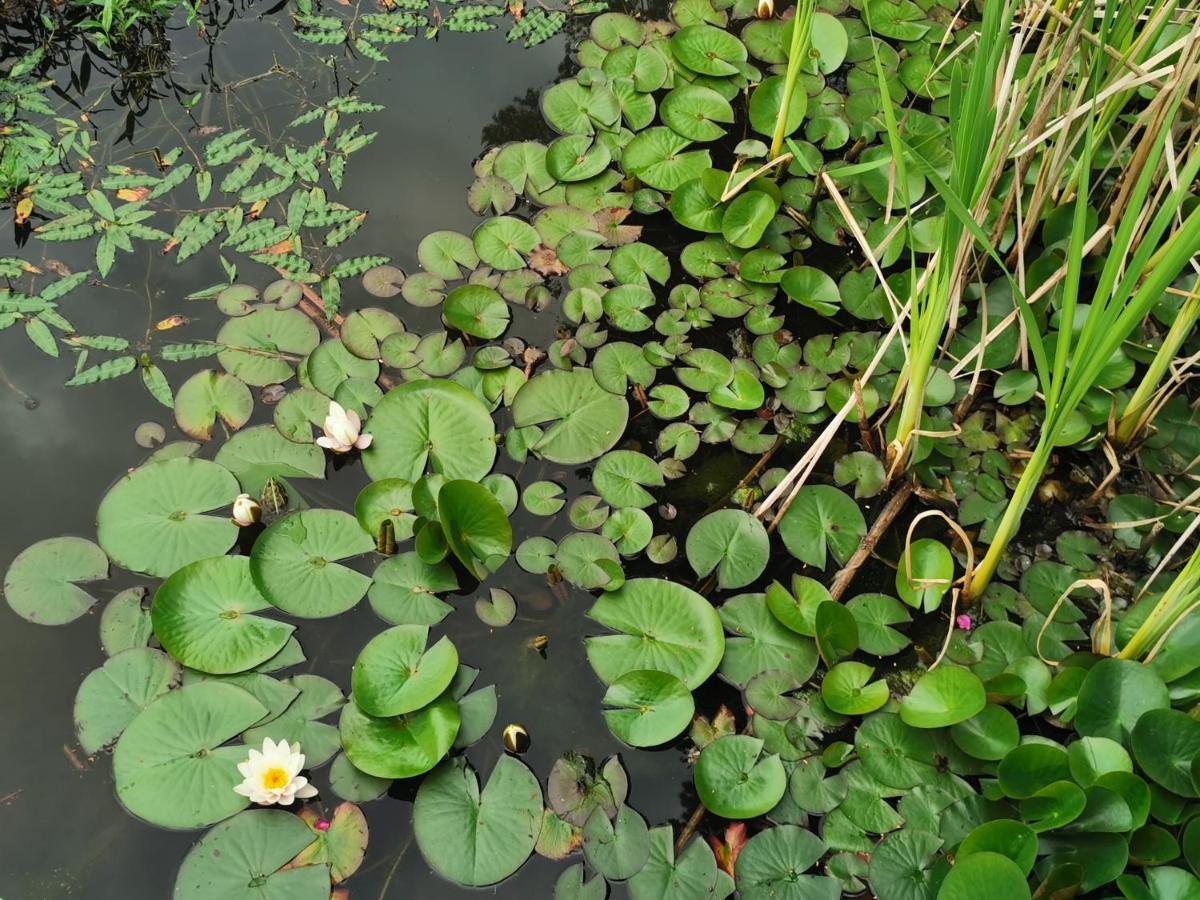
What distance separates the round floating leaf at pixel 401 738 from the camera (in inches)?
83.1

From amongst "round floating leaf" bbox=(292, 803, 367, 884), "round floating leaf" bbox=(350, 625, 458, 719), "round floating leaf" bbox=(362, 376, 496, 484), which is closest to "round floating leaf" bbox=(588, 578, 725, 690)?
"round floating leaf" bbox=(350, 625, 458, 719)

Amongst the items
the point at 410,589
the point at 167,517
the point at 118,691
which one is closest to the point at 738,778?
the point at 410,589

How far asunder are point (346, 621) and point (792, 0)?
3289mm

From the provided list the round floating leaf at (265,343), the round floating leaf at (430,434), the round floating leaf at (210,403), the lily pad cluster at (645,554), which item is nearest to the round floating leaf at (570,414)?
the lily pad cluster at (645,554)

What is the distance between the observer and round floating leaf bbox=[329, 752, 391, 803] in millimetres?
2148

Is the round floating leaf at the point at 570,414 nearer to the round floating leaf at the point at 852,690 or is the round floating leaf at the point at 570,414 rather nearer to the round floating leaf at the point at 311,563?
the round floating leaf at the point at 311,563

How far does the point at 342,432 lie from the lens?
2572 millimetres

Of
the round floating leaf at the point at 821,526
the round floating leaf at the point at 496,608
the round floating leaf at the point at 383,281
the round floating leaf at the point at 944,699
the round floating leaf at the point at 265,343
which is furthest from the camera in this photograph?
the round floating leaf at the point at 383,281

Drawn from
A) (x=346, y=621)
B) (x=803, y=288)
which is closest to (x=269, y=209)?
(x=346, y=621)

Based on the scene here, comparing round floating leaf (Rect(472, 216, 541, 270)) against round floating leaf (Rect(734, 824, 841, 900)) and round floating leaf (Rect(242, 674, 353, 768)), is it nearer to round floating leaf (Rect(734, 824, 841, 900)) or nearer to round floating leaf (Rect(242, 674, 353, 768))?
round floating leaf (Rect(242, 674, 353, 768))

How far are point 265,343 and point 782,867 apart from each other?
217 centimetres

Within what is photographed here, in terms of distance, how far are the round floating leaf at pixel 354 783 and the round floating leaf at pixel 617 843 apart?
511mm

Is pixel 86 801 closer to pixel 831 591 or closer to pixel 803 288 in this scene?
pixel 831 591

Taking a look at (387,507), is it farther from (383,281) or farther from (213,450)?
(383,281)
